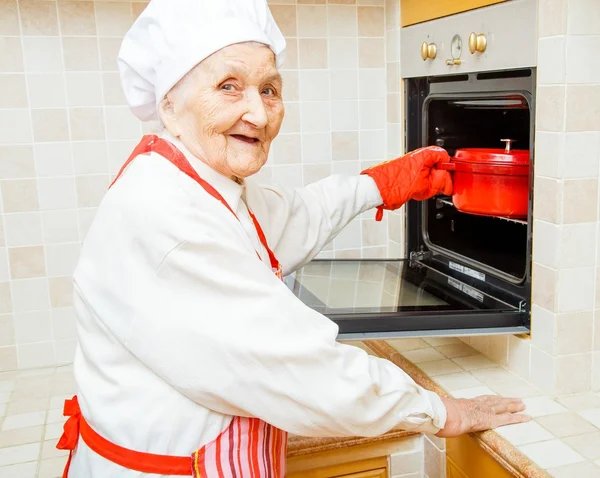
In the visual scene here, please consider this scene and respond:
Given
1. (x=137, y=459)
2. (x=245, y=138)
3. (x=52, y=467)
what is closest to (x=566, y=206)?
(x=245, y=138)

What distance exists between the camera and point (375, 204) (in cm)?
155

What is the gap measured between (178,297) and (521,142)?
100 cm

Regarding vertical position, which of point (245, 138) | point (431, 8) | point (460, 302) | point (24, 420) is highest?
point (431, 8)

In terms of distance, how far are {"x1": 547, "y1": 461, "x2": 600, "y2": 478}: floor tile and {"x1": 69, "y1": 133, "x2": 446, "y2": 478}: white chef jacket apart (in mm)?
228

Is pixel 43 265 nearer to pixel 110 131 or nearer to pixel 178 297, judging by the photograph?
pixel 110 131

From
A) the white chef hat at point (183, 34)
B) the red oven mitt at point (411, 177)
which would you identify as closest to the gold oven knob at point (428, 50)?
the red oven mitt at point (411, 177)

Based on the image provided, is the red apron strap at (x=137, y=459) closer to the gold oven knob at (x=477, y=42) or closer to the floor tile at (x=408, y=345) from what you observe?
the floor tile at (x=408, y=345)

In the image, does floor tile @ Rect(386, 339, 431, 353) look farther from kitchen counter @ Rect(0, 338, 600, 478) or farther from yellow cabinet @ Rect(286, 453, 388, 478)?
yellow cabinet @ Rect(286, 453, 388, 478)

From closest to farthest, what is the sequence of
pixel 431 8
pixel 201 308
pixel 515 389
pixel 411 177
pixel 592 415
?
pixel 201 308
pixel 592 415
pixel 515 389
pixel 411 177
pixel 431 8

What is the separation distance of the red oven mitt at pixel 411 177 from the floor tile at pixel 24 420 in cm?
87

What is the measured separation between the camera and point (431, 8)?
1.63 m

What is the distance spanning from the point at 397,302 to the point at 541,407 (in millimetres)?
346

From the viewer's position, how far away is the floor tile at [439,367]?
150 centimetres

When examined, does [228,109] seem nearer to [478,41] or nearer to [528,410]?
[478,41]
